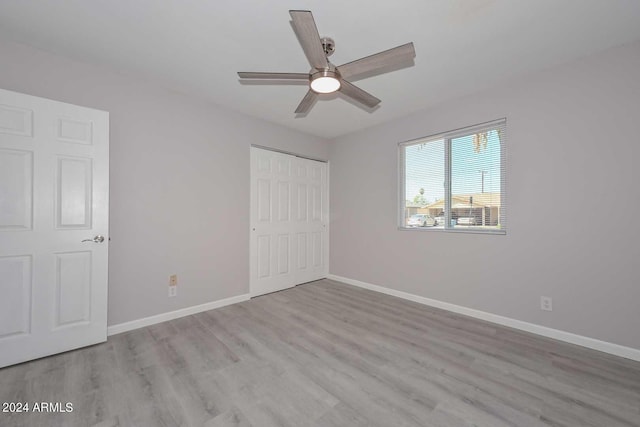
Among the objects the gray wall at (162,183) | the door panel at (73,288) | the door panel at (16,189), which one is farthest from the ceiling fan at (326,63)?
the door panel at (73,288)

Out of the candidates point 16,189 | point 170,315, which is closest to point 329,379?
point 170,315

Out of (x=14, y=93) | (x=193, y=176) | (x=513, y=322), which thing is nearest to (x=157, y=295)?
(x=193, y=176)

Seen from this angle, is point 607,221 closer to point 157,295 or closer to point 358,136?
point 358,136

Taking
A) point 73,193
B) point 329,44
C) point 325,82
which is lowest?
point 73,193

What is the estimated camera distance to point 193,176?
10.3ft

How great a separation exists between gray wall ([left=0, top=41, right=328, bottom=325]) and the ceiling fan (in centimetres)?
158

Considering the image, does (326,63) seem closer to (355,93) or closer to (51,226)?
(355,93)

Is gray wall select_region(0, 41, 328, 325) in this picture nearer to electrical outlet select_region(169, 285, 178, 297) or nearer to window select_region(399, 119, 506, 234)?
electrical outlet select_region(169, 285, 178, 297)

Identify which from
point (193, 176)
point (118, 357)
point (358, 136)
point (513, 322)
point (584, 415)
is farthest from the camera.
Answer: point (358, 136)

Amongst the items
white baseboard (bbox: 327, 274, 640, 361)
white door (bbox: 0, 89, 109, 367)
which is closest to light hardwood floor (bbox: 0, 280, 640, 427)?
white baseboard (bbox: 327, 274, 640, 361)

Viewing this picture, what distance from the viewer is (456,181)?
323 cm

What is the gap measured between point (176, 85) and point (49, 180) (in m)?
1.51

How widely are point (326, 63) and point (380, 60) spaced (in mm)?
366

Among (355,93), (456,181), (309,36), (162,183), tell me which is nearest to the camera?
(309,36)
